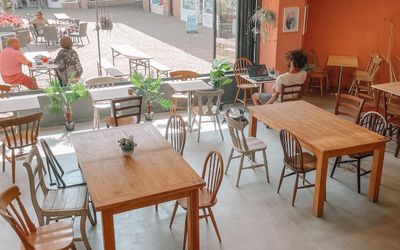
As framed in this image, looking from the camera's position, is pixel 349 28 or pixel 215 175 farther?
pixel 349 28

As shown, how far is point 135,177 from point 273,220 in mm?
1616

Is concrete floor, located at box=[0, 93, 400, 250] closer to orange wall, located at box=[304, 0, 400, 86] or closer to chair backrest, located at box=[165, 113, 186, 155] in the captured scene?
chair backrest, located at box=[165, 113, 186, 155]

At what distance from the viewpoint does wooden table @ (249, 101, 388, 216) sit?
167 inches

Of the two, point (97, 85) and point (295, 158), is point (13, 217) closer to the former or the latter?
point (295, 158)

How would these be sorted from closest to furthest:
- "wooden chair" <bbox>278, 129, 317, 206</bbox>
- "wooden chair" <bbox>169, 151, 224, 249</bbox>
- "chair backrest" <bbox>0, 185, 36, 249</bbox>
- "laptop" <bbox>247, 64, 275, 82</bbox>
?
1. "chair backrest" <bbox>0, 185, 36, 249</bbox>
2. "wooden chair" <bbox>169, 151, 224, 249</bbox>
3. "wooden chair" <bbox>278, 129, 317, 206</bbox>
4. "laptop" <bbox>247, 64, 275, 82</bbox>

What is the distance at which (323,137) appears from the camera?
→ 14.7ft

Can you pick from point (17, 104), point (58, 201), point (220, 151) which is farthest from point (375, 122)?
point (17, 104)

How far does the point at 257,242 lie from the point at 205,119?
3.46 meters

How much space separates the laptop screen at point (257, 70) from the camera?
7117 mm

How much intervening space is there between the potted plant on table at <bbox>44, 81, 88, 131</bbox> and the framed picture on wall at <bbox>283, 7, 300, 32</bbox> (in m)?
3.64

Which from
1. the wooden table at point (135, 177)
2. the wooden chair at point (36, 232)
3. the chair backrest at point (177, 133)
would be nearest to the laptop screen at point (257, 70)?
the chair backrest at point (177, 133)

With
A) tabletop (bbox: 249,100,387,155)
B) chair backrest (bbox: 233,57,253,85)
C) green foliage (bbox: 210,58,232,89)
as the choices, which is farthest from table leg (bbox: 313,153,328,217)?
chair backrest (bbox: 233,57,253,85)

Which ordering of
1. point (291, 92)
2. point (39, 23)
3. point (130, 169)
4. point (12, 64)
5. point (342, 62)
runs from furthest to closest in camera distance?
point (39, 23) < point (342, 62) < point (12, 64) < point (291, 92) < point (130, 169)

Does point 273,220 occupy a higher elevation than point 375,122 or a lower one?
lower
